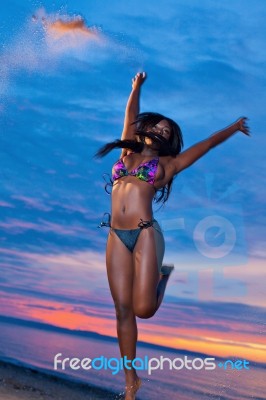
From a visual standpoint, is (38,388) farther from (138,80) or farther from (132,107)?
(138,80)

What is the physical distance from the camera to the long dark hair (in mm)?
5277

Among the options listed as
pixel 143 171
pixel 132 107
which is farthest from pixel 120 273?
pixel 132 107

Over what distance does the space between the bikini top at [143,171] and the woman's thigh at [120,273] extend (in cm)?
52

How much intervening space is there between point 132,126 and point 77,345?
8026 mm

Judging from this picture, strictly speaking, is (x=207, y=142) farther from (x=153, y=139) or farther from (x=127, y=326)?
(x=127, y=326)

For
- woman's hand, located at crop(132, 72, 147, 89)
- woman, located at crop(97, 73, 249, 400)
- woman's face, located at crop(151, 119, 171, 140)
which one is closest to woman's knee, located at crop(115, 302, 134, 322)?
woman, located at crop(97, 73, 249, 400)

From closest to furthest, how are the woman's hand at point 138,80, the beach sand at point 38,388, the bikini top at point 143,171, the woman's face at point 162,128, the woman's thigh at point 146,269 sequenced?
the woman's thigh at point 146,269 < the bikini top at point 143,171 < the woman's face at point 162,128 < the woman's hand at point 138,80 < the beach sand at point 38,388

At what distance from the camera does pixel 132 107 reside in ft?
19.0

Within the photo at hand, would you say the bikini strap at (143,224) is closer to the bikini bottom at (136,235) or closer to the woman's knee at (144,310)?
the bikini bottom at (136,235)

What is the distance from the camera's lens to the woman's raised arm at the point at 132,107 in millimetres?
5648

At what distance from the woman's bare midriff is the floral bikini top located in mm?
34

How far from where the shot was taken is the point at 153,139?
5.25 meters

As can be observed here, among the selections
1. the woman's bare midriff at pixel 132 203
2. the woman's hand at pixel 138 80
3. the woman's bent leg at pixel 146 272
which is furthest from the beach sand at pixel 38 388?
the woman's hand at pixel 138 80

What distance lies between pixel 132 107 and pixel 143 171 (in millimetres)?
889
